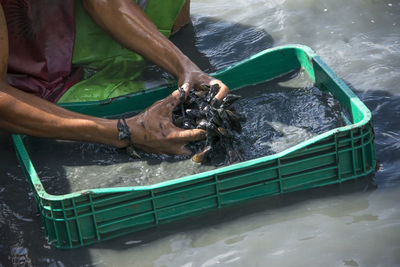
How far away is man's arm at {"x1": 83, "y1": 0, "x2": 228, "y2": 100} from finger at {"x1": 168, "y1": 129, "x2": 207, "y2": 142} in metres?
0.54

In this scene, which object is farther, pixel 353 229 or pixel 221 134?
pixel 221 134

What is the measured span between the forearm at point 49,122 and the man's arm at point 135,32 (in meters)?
0.60

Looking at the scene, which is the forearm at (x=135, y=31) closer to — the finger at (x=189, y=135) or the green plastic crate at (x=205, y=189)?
the finger at (x=189, y=135)

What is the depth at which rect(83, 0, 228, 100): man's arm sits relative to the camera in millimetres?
3631

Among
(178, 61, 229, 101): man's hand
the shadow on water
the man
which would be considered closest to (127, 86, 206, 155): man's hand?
the man

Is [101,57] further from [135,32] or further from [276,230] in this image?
[276,230]

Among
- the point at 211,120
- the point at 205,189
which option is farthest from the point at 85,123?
the point at 205,189

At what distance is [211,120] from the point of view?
10.1 ft

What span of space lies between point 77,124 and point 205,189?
0.79m

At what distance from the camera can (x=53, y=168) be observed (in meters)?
3.15

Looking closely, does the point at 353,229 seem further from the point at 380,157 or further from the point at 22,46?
the point at 22,46

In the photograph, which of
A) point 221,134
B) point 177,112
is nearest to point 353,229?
point 221,134

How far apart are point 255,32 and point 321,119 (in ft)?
4.96

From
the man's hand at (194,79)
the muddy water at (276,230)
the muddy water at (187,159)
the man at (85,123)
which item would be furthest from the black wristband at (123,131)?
the muddy water at (276,230)
